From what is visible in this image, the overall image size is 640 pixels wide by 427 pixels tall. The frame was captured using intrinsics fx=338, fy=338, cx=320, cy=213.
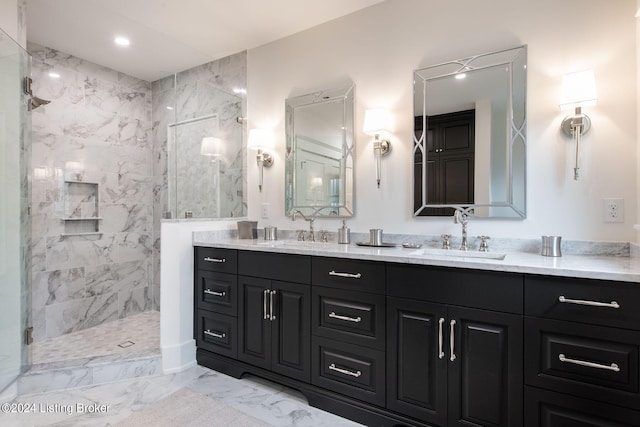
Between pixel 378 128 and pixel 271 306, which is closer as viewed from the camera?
pixel 271 306

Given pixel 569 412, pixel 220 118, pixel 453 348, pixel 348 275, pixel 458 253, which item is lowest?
pixel 569 412

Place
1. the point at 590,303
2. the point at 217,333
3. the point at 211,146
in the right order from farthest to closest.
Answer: the point at 211,146 < the point at 217,333 < the point at 590,303

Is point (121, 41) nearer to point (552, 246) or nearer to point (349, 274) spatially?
point (349, 274)

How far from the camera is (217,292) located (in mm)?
2408

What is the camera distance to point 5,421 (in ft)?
5.99

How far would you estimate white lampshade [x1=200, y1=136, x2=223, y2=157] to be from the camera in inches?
118

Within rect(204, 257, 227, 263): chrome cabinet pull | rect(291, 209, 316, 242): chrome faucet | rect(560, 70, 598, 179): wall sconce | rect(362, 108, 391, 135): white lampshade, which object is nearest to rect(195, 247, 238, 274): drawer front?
rect(204, 257, 227, 263): chrome cabinet pull

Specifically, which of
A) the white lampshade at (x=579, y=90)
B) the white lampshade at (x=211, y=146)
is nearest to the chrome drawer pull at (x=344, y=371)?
the white lampshade at (x=579, y=90)

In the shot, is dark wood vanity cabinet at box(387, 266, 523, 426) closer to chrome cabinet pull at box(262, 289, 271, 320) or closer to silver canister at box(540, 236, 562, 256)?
silver canister at box(540, 236, 562, 256)

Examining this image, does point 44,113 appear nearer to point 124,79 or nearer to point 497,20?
point 124,79

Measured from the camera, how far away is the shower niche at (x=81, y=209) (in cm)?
307

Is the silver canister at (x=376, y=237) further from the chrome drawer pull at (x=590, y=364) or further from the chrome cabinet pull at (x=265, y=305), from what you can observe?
the chrome drawer pull at (x=590, y=364)

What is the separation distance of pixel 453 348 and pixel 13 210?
2676mm

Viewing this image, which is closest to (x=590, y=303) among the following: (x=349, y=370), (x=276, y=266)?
(x=349, y=370)
